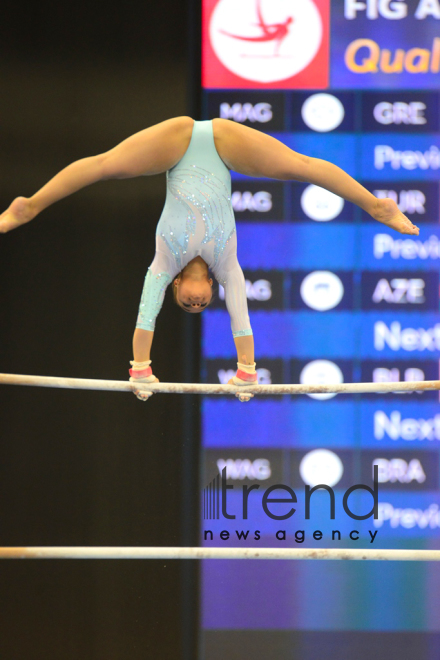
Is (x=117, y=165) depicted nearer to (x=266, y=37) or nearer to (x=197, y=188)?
(x=197, y=188)

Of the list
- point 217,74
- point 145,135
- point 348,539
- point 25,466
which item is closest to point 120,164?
point 145,135

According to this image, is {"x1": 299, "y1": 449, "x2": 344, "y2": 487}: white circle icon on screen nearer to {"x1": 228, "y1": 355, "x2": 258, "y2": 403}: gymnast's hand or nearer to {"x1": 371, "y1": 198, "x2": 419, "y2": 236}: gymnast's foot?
{"x1": 228, "y1": 355, "x2": 258, "y2": 403}: gymnast's hand

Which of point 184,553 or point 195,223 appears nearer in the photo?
point 195,223

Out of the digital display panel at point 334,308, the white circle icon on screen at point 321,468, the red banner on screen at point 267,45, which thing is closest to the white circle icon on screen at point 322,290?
the digital display panel at point 334,308

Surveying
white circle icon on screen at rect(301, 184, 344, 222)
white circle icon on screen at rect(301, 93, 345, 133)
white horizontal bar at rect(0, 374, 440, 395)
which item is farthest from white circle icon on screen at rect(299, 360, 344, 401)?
white circle icon on screen at rect(301, 93, 345, 133)

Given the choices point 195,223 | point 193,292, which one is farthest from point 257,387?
point 195,223

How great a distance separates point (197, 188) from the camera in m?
2.48

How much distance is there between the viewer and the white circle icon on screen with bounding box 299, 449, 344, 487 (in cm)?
362

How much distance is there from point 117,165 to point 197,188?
0.30 meters

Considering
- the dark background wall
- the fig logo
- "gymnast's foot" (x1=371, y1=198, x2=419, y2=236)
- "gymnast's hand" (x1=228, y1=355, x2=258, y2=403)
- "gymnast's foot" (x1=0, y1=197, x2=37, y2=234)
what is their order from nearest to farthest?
"gymnast's foot" (x1=0, y1=197, x2=37, y2=234) < "gymnast's foot" (x1=371, y1=198, x2=419, y2=236) < "gymnast's hand" (x1=228, y1=355, x2=258, y2=403) < the fig logo < the dark background wall

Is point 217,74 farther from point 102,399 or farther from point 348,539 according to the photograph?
point 348,539

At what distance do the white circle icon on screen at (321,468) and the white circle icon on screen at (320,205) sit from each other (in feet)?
4.10

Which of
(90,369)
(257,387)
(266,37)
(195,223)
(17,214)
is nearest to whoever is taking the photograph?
(17,214)

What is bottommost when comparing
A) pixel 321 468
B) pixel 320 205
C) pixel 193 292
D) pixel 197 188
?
pixel 321 468
